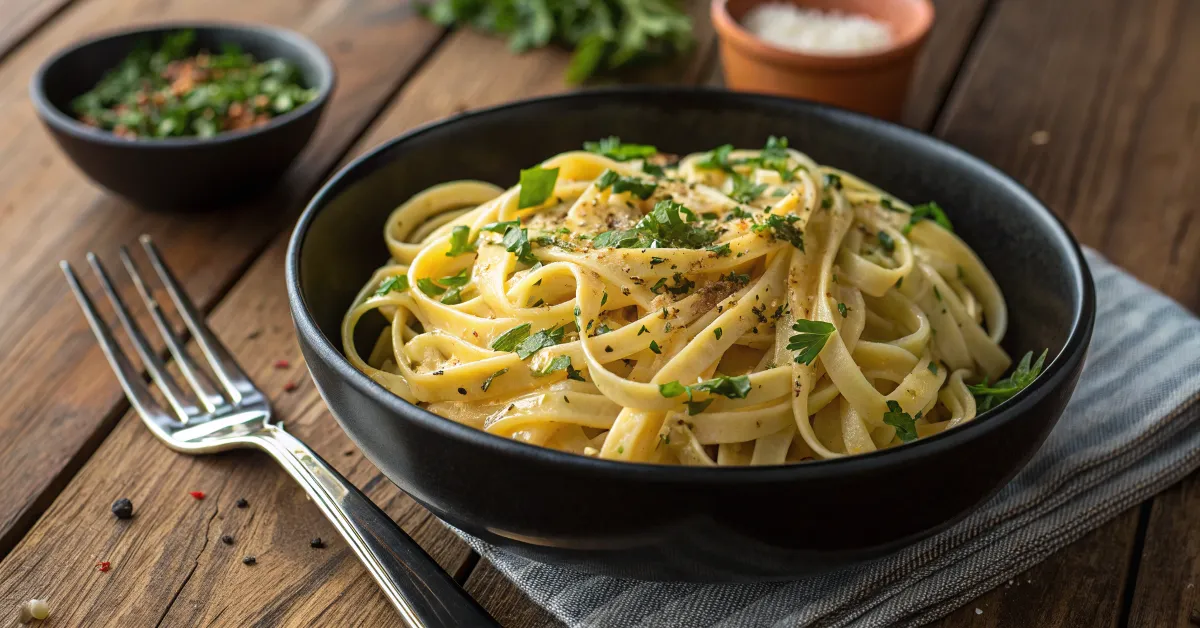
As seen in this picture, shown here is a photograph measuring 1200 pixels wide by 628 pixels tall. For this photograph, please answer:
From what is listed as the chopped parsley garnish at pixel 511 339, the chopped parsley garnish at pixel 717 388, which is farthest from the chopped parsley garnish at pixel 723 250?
the chopped parsley garnish at pixel 511 339

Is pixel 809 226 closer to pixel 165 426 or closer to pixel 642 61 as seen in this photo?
pixel 165 426

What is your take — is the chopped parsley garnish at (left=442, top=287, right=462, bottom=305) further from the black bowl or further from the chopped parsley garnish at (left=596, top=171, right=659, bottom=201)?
the chopped parsley garnish at (left=596, top=171, right=659, bottom=201)

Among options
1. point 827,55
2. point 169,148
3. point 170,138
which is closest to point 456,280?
point 169,148

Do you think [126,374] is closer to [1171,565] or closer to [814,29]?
[1171,565]

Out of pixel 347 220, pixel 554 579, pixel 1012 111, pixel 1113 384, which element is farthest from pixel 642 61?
pixel 554 579

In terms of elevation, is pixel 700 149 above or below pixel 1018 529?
above

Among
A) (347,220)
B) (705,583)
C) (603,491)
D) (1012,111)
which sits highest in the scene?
(603,491)

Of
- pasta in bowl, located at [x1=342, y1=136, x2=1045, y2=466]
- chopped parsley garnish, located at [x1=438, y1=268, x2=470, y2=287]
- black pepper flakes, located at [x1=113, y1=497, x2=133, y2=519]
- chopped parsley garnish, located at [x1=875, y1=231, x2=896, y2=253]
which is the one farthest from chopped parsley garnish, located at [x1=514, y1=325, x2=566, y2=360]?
black pepper flakes, located at [x1=113, y1=497, x2=133, y2=519]

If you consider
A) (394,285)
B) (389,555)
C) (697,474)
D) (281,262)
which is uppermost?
(697,474)
